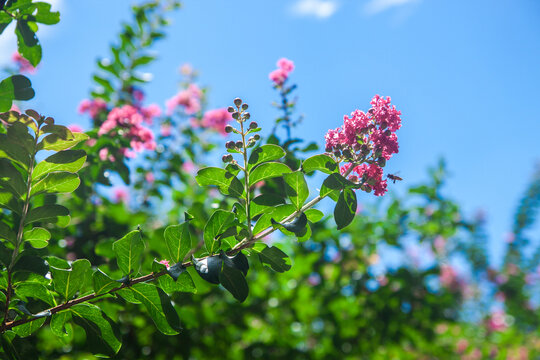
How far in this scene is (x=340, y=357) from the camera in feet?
11.3

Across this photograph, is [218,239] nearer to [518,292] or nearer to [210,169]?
[210,169]

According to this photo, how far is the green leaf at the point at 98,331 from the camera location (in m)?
1.09

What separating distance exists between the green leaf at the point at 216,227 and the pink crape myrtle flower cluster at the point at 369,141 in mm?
340

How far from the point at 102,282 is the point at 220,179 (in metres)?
0.39

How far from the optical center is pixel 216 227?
109 centimetres

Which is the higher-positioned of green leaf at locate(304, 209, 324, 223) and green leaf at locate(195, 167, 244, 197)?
green leaf at locate(195, 167, 244, 197)

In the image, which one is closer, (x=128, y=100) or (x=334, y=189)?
(x=334, y=189)

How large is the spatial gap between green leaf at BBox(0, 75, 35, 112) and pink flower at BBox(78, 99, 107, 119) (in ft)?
6.91

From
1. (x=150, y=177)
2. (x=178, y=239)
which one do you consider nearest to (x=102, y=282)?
(x=178, y=239)

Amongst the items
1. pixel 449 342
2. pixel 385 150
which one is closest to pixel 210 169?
pixel 385 150

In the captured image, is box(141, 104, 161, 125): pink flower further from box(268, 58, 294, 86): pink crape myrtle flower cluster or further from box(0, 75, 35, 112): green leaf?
box(0, 75, 35, 112): green leaf

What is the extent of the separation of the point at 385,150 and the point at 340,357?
2692 mm

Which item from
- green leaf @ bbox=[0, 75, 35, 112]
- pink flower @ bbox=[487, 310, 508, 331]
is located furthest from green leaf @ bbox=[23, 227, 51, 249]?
pink flower @ bbox=[487, 310, 508, 331]

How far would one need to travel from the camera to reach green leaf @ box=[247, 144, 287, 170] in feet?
3.72
